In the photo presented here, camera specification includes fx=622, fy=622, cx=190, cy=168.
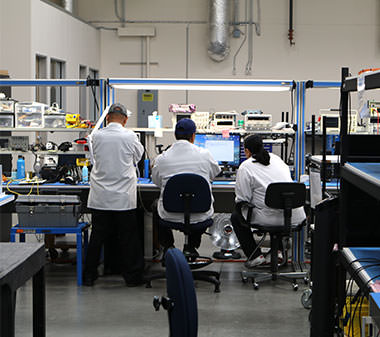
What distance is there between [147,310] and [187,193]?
0.79 m

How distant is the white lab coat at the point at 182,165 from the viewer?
4.21 meters

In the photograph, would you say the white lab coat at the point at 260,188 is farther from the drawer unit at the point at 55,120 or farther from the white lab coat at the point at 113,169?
the drawer unit at the point at 55,120

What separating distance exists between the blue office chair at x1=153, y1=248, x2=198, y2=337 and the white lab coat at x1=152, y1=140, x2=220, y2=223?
8.25 ft

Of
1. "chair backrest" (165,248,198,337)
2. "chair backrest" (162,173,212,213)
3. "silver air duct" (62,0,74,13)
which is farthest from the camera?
"silver air duct" (62,0,74,13)

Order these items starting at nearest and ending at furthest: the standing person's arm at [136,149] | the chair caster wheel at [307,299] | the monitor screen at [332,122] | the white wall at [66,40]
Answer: the chair caster wheel at [307,299] < the standing person's arm at [136,149] < the monitor screen at [332,122] < the white wall at [66,40]

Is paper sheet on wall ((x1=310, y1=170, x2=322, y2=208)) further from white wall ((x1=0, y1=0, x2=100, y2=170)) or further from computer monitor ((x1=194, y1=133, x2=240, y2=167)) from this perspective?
white wall ((x1=0, y1=0, x2=100, y2=170))

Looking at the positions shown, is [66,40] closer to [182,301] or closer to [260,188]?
[260,188]

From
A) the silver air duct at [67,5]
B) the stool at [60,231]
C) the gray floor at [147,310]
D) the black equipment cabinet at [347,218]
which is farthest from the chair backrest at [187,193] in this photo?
the silver air duct at [67,5]

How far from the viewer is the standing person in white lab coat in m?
4.33

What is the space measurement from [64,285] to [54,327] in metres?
0.92

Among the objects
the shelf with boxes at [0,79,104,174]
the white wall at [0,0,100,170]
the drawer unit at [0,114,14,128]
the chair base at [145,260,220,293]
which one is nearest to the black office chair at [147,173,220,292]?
the chair base at [145,260,220,293]

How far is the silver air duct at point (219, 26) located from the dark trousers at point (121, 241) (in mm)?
6250

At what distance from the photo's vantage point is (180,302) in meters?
1.60

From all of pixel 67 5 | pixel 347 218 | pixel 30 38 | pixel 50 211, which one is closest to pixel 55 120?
pixel 50 211
